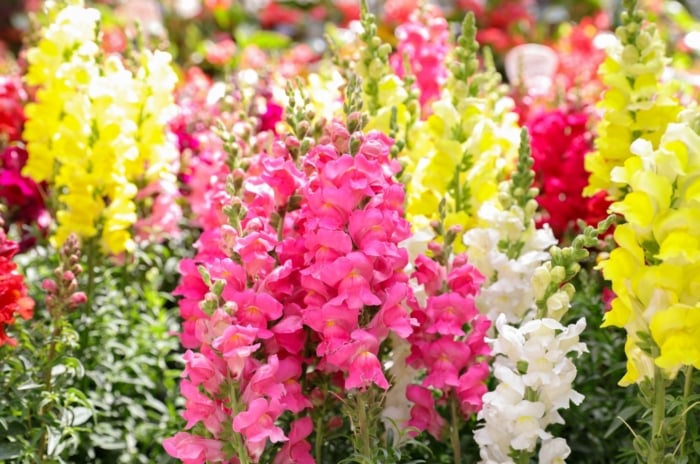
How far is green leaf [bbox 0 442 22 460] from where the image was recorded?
2365mm

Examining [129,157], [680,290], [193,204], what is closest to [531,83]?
[193,204]

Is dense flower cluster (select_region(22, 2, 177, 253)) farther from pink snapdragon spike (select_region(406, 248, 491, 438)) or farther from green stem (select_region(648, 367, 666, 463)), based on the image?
green stem (select_region(648, 367, 666, 463))

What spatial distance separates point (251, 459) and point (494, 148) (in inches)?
→ 46.6

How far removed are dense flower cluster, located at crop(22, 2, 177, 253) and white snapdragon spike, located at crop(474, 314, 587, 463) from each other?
1442mm

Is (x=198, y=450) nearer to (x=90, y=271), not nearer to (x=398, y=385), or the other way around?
(x=398, y=385)

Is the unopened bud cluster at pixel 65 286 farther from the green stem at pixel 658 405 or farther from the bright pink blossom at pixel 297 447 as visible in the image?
the green stem at pixel 658 405

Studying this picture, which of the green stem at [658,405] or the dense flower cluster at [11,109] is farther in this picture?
the dense flower cluster at [11,109]

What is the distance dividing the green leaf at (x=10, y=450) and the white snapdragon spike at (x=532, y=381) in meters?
1.10

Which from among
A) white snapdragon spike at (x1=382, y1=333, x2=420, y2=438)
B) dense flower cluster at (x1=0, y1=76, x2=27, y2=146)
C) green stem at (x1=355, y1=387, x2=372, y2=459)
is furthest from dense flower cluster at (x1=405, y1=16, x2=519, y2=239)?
dense flower cluster at (x1=0, y1=76, x2=27, y2=146)

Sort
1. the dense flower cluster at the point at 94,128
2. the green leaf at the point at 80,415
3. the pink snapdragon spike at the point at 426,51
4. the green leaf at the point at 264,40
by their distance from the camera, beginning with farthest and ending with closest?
the green leaf at the point at 264,40 → the pink snapdragon spike at the point at 426,51 → the dense flower cluster at the point at 94,128 → the green leaf at the point at 80,415

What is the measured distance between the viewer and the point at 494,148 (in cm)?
278

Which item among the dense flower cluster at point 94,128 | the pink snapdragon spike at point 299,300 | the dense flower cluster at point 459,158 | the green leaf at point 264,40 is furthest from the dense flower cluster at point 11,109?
the green leaf at point 264,40

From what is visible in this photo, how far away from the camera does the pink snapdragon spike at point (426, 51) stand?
340 cm

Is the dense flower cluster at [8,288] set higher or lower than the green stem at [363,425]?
higher
